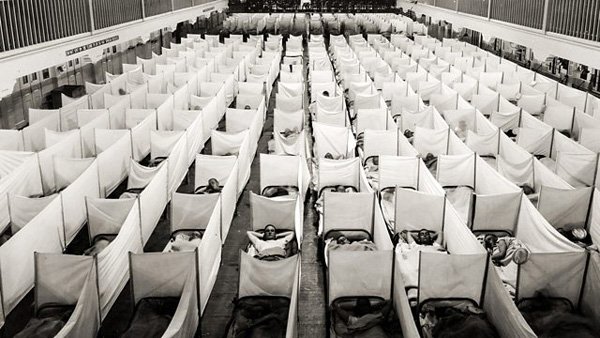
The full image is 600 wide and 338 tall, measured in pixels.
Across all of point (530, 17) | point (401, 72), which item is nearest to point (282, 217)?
point (401, 72)

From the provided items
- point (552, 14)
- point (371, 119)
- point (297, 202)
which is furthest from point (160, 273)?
point (552, 14)

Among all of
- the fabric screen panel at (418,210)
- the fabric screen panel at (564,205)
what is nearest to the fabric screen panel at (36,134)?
the fabric screen panel at (418,210)

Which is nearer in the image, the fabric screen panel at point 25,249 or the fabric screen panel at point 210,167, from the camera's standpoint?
the fabric screen panel at point 25,249

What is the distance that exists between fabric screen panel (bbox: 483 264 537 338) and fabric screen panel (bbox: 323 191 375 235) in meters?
2.37

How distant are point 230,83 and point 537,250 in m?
12.3

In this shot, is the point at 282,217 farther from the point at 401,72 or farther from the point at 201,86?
the point at 401,72

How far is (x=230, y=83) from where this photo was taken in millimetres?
18078

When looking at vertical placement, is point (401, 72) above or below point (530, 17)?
below

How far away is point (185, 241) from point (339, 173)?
3307mm

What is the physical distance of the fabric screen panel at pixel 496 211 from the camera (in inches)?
327

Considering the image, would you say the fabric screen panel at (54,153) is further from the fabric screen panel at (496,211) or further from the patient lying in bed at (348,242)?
the fabric screen panel at (496,211)

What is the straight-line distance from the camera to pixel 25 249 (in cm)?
718

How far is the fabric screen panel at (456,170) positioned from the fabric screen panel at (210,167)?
147 inches

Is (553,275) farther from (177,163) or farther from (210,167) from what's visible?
(177,163)
